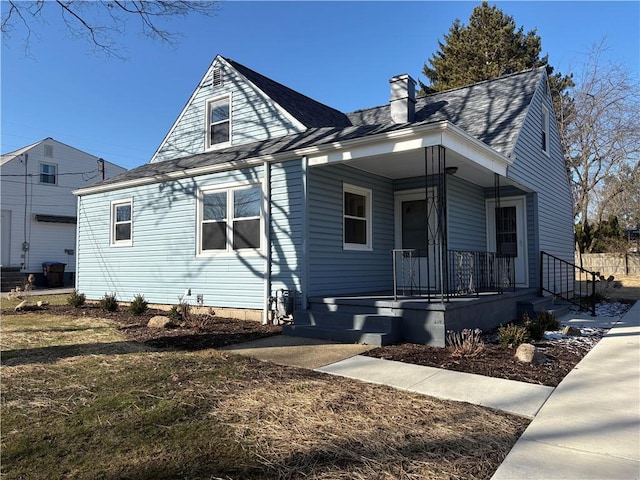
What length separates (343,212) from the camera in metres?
8.52

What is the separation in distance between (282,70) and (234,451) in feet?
49.1

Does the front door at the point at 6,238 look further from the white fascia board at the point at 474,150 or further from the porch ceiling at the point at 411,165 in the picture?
the white fascia board at the point at 474,150

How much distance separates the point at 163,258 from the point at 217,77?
15.6 feet

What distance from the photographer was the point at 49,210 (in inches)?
843

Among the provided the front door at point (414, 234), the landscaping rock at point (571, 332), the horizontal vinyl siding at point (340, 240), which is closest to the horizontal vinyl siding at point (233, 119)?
the horizontal vinyl siding at point (340, 240)

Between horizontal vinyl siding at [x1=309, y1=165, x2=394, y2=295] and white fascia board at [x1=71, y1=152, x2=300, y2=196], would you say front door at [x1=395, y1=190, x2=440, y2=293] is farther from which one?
white fascia board at [x1=71, y1=152, x2=300, y2=196]

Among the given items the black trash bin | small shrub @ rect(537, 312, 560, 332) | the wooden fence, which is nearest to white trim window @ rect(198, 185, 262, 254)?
small shrub @ rect(537, 312, 560, 332)

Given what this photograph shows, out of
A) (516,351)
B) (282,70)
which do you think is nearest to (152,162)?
(282,70)

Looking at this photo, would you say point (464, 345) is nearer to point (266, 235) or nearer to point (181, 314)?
point (266, 235)

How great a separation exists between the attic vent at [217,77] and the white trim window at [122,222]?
143 inches

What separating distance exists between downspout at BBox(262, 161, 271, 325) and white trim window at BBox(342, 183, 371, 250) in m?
1.49

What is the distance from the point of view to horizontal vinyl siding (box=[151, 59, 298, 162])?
9781mm

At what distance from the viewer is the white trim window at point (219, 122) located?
35.0 ft

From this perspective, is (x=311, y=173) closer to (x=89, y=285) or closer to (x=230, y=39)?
(x=230, y=39)
